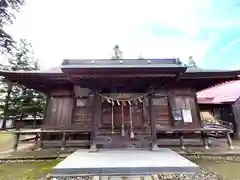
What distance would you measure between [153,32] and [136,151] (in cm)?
954

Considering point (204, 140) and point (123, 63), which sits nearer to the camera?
point (123, 63)

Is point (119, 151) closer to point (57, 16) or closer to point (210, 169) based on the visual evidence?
point (210, 169)

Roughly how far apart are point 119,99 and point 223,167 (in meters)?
3.36

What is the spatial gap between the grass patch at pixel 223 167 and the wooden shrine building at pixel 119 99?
1414 millimetres

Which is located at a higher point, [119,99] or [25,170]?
[119,99]

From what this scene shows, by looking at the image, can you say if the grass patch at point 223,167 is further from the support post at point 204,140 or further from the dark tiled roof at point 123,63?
the dark tiled roof at point 123,63

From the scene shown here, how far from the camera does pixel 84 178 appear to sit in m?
3.50

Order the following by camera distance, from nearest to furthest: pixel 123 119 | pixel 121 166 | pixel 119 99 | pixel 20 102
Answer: pixel 121 166 → pixel 119 99 → pixel 123 119 → pixel 20 102

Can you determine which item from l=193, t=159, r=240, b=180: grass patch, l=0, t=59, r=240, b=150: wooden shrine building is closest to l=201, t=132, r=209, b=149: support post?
l=0, t=59, r=240, b=150: wooden shrine building

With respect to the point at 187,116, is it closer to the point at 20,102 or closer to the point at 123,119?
the point at 123,119

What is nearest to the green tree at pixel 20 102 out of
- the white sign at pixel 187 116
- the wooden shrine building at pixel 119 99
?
the wooden shrine building at pixel 119 99

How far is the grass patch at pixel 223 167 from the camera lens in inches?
151

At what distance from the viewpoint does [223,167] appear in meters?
4.48

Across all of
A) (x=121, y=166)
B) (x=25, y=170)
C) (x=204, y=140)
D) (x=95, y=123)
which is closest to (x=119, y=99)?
(x=95, y=123)
